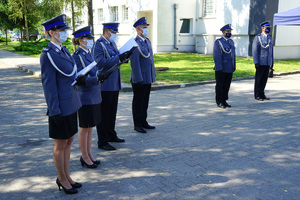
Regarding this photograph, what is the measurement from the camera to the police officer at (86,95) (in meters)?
4.38

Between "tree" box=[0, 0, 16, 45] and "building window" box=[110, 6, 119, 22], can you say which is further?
"tree" box=[0, 0, 16, 45]

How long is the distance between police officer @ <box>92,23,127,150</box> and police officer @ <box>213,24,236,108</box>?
3888mm

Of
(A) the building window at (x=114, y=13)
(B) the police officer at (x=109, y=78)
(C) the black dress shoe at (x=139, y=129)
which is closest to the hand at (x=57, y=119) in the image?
(B) the police officer at (x=109, y=78)

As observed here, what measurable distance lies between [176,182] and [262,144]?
2283mm

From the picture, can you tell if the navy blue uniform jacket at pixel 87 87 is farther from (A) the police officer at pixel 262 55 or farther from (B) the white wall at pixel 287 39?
(B) the white wall at pixel 287 39

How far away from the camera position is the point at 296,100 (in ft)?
30.9

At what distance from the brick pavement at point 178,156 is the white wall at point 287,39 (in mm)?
14469

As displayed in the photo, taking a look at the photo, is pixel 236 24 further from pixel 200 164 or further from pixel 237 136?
pixel 200 164

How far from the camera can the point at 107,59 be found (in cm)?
495

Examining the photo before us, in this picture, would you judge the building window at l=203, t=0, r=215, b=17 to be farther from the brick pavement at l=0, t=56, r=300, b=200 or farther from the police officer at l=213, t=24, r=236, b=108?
the brick pavement at l=0, t=56, r=300, b=200

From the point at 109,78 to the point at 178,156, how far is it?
5.76 feet

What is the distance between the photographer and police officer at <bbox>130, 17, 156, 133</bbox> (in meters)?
6.21

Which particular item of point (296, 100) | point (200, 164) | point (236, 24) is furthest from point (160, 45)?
point (200, 164)

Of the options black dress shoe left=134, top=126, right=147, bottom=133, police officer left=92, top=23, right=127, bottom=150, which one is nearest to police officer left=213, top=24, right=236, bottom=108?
black dress shoe left=134, top=126, right=147, bottom=133
